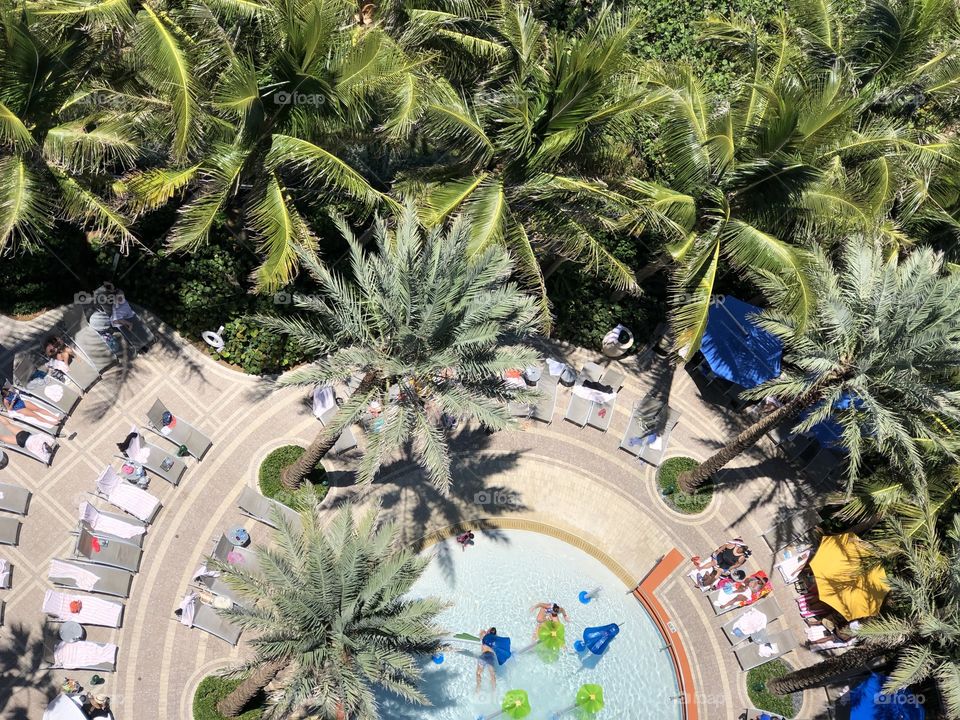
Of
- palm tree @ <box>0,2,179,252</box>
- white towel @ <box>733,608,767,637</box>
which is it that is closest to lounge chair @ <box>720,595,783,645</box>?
white towel @ <box>733,608,767,637</box>

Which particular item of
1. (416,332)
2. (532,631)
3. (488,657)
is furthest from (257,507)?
(532,631)

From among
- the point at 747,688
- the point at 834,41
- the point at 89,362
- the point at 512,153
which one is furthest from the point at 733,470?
the point at 89,362

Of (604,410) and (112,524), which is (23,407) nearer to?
(112,524)

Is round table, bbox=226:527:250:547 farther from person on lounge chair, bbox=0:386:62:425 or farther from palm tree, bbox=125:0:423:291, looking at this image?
palm tree, bbox=125:0:423:291

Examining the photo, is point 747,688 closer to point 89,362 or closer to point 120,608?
point 120,608

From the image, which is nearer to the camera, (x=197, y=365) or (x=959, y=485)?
(x=959, y=485)

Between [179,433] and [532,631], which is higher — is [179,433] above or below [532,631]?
above

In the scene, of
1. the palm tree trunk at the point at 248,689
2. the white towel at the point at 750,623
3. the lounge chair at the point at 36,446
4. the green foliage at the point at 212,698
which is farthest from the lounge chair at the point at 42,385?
the white towel at the point at 750,623

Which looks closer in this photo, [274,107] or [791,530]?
[274,107]

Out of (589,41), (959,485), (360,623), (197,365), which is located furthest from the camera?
(197,365)
